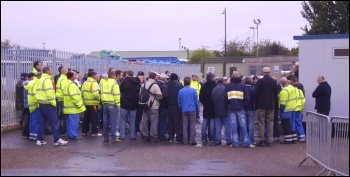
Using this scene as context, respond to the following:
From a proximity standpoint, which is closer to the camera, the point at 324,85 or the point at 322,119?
the point at 322,119

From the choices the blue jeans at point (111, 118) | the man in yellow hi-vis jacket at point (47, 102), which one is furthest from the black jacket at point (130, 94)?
the man in yellow hi-vis jacket at point (47, 102)

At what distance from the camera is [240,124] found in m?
15.6

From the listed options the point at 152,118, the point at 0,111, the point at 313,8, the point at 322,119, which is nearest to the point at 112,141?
the point at 152,118

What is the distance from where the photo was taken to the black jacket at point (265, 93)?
51.3ft

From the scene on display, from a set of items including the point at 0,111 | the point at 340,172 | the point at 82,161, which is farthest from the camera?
the point at 0,111

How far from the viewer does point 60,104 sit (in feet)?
54.9

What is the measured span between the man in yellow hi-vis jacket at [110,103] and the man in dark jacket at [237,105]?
2.86 meters

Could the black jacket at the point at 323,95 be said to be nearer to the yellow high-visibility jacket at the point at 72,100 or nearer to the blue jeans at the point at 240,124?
the blue jeans at the point at 240,124

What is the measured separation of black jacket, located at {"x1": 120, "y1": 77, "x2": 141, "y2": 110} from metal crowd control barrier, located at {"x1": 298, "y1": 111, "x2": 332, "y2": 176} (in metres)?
5.40

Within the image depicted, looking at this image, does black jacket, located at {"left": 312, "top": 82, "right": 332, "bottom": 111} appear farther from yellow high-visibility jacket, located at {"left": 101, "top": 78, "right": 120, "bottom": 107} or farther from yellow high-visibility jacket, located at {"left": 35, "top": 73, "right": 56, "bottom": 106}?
yellow high-visibility jacket, located at {"left": 35, "top": 73, "right": 56, "bottom": 106}

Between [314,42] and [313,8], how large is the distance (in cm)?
819

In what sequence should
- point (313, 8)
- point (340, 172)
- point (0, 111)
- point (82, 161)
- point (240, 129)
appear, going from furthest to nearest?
point (313, 8), point (0, 111), point (240, 129), point (82, 161), point (340, 172)

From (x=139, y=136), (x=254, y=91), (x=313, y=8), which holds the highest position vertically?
(x=313, y=8)

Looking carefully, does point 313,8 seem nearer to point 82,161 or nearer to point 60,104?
point 60,104
